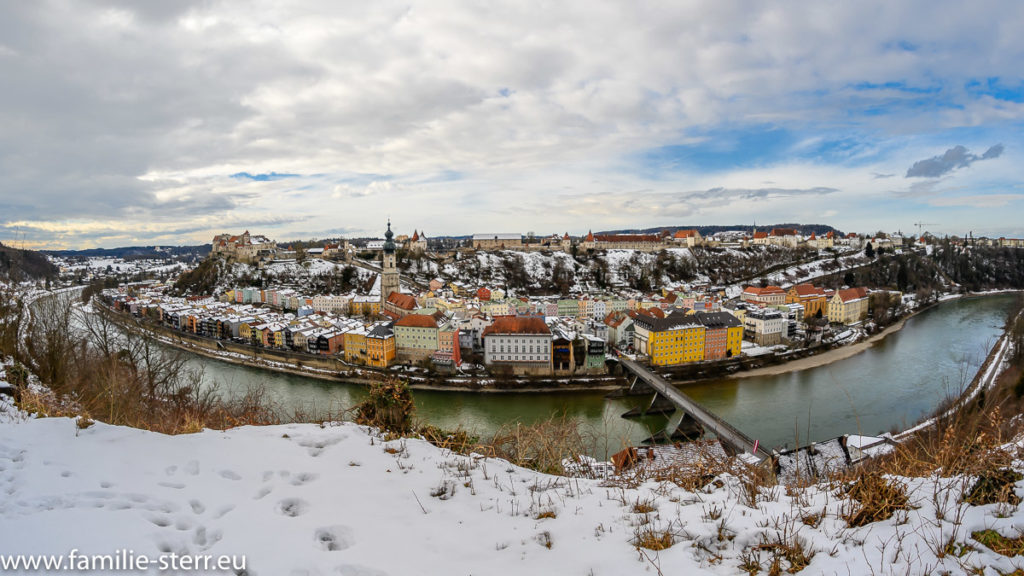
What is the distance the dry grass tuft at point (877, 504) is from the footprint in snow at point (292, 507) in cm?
184

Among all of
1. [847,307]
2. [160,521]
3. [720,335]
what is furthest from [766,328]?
[160,521]

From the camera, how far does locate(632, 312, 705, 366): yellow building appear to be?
17.5 metres

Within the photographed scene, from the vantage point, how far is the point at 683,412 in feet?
39.1

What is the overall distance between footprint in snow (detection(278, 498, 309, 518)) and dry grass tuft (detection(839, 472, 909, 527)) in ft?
6.04

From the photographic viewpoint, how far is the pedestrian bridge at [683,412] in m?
9.06

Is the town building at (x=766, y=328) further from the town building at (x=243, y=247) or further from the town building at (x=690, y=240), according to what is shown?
the town building at (x=243, y=247)

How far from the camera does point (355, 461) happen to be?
2.02m

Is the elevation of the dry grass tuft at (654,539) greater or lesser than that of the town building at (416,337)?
greater

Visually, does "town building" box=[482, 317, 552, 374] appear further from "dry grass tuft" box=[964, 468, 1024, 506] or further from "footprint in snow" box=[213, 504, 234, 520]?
"dry grass tuft" box=[964, 468, 1024, 506]

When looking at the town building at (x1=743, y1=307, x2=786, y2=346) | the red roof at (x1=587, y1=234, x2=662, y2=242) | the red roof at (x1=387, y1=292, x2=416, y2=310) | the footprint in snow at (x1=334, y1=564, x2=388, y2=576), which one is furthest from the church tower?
the footprint in snow at (x1=334, y1=564, x2=388, y2=576)

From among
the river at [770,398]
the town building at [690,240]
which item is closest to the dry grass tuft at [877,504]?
the river at [770,398]

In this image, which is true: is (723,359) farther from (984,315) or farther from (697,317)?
(984,315)

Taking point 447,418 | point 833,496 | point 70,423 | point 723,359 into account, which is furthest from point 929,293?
point 70,423

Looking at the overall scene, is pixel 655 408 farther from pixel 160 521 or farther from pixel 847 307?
pixel 847 307
